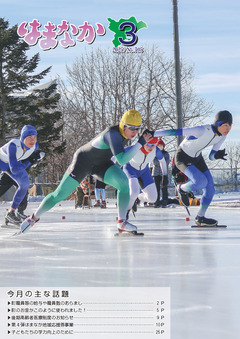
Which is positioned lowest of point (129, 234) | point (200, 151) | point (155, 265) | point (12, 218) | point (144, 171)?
point (155, 265)

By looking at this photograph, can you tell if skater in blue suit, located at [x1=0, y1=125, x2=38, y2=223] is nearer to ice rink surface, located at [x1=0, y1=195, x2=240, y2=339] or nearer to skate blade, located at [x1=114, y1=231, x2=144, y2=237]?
ice rink surface, located at [x1=0, y1=195, x2=240, y2=339]

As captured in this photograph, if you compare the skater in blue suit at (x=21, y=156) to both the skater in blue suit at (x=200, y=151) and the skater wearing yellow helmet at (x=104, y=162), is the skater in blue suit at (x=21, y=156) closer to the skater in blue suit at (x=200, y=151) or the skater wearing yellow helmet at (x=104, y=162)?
the skater wearing yellow helmet at (x=104, y=162)

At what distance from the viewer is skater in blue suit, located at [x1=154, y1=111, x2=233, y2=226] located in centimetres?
912

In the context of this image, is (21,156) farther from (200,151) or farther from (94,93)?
(94,93)

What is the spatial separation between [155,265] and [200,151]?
156 inches

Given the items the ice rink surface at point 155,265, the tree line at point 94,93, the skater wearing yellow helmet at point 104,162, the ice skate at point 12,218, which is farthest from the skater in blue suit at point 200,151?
the tree line at point 94,93

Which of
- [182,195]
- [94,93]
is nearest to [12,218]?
[182,195]

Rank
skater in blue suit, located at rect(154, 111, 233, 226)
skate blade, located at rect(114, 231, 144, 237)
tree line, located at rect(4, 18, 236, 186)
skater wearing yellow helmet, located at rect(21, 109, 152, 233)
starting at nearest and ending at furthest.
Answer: skater wearing yellow helmet, located at rect(21, 109, 152, 233) < skate blade, located at rect(114, 231, 144, 237) < skater in blue suit, located at rect(154, 111, 233, 226) < tree line, located at rect(4, 18, 236, 186)

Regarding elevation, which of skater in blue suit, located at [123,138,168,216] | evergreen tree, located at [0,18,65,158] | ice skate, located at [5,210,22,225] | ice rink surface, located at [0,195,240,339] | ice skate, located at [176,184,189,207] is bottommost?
ice rink surface, located at [0,195,240,339]

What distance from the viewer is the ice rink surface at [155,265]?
3.84 metres

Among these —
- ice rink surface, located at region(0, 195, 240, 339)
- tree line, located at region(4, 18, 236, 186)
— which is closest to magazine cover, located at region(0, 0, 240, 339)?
ice rink surface, located at region(0, 195, 240, 339)

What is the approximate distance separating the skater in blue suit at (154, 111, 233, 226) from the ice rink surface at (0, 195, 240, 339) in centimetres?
56

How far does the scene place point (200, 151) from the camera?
9.52m

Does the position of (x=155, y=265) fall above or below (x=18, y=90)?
below
